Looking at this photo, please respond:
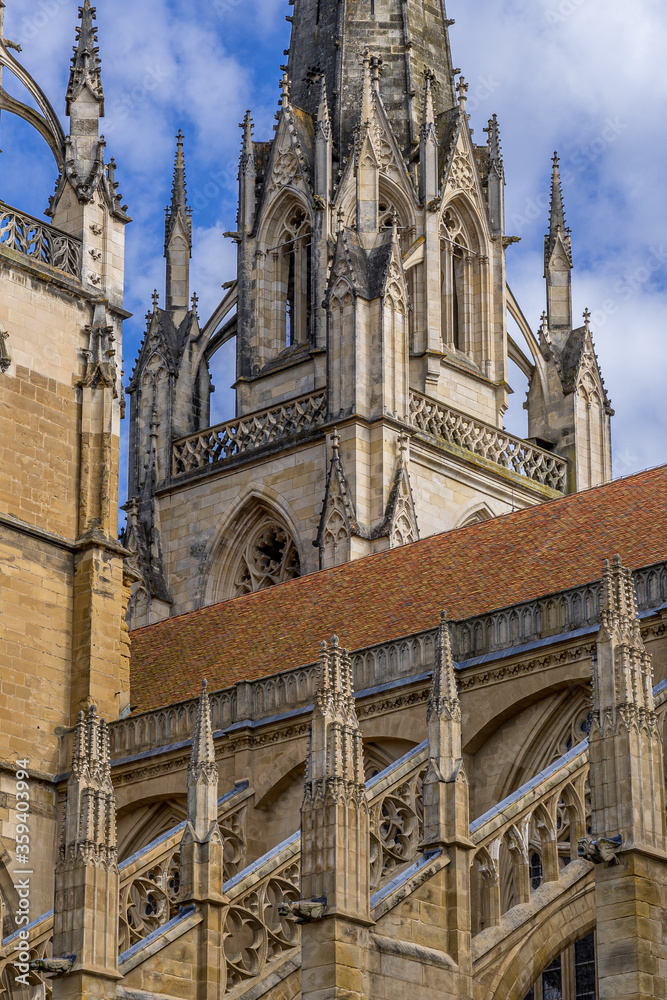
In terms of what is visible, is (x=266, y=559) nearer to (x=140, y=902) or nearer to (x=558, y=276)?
(x=558, y=276)

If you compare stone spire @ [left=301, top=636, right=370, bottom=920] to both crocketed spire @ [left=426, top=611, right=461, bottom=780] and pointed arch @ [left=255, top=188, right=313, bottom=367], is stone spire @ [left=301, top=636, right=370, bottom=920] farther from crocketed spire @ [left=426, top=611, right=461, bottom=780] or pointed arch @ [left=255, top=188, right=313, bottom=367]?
pointed arch @ [left=255, top=188, right=313, bottom=367]

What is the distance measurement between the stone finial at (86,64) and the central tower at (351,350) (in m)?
7.20

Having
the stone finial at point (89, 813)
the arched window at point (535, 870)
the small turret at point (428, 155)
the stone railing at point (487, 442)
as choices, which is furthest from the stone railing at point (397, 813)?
the small turret at point (428, 155)

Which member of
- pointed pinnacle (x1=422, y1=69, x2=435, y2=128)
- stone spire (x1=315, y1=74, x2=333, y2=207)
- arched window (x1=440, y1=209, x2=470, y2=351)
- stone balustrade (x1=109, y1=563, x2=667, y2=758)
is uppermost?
pointed pinnacle (x1=422, y1=69, x2=435, y2=128)

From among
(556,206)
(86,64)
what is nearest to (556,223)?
(556,206)

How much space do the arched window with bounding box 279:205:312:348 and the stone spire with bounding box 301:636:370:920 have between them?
76.5ft

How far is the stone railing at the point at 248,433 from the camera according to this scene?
41.6m

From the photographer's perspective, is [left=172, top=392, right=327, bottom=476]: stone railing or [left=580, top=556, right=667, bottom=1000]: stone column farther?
[left=172, top=392, right=327, bottom=476]: stone railing

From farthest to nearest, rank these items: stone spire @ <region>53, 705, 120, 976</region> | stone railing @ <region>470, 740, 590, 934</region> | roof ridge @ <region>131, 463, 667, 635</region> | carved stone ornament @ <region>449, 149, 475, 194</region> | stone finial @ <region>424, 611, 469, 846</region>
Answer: carved stone ornament @ <region>449, 149, 475, 194</region> < roof ridge @ <region>131, 463, 667, 635</region> < stone finial @ <region>424, 611, 469, 846</region> < stone railing @ <region>470, 740, 590, 934</region> < stone spire @ <region>53, 705, 120, 976</region>

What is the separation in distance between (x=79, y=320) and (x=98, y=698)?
5.16m

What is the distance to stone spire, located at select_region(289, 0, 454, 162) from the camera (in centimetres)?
4594

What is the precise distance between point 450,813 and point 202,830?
3.54m

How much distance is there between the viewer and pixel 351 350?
40.4 metres

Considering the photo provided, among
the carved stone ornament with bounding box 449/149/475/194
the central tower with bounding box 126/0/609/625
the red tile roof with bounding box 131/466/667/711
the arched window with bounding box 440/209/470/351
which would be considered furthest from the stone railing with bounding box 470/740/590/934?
the carved stone ornament with bounding box 449/149/475/194
